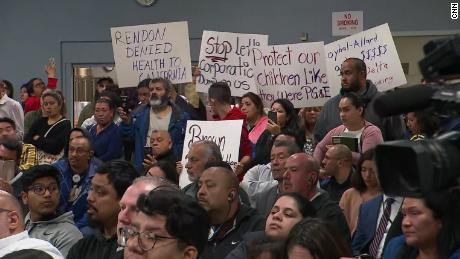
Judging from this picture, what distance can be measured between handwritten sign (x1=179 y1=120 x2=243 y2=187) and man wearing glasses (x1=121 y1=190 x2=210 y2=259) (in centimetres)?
431

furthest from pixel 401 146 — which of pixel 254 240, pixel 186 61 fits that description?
pixel 186 61

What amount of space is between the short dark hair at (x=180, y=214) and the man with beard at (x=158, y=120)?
16.6ft

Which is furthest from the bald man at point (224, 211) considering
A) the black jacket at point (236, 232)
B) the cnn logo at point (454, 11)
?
the cnn logo at point (454, 11)

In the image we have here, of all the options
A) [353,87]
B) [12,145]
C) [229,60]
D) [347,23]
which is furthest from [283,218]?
[347,23]

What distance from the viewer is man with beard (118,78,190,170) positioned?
27.9ft

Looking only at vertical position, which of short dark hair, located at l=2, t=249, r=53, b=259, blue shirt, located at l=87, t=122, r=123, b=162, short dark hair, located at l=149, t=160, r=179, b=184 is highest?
blue shirt, located at l=87, t=122, r=123, b=162

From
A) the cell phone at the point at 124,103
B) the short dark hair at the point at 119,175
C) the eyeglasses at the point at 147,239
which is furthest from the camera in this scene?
the cell phone at the point at 124,103

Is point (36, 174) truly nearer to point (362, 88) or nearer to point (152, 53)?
point (362, 88)

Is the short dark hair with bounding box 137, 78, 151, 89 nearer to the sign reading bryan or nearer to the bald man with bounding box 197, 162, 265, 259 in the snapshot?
the sign reading bryan

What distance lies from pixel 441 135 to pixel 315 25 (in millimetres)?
11273

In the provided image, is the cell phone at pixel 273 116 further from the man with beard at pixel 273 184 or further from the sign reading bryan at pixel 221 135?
the man with beard at pixel 273 184

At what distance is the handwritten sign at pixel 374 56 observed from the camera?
8758mm

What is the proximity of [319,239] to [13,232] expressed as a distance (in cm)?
156

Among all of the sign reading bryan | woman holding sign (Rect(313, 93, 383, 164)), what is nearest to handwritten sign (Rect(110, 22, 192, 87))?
the sign reading bryan
